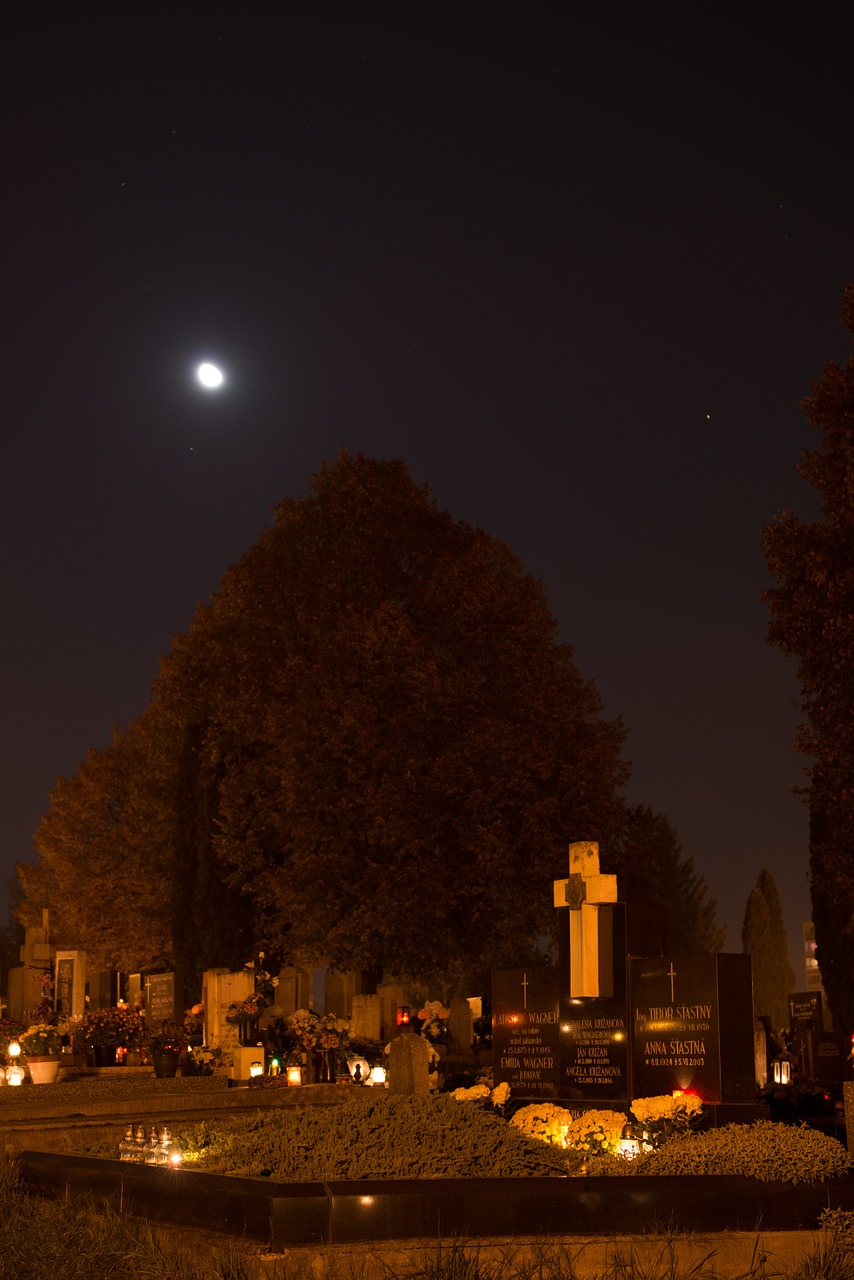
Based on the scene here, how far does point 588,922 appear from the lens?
15.6 metres

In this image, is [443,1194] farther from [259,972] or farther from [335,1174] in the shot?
[259,972]

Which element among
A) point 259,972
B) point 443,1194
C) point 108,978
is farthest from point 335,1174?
point 108,978

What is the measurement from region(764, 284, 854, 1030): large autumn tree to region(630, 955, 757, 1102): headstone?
480 centimetres

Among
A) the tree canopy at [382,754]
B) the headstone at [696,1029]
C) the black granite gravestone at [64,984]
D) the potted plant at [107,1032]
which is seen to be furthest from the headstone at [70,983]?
the headstone at [696,1029]

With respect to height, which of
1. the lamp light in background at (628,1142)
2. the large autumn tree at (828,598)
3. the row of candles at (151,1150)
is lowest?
the lamp light in background at (628,1142)

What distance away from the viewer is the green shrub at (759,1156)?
9.85 m

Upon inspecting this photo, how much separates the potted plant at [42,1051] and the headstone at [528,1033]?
9314 millimetres

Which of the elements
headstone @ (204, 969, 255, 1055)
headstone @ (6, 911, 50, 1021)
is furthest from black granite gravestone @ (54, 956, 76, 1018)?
headstone @ (204, 969, 255, 1055)

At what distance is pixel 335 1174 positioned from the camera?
9555mm

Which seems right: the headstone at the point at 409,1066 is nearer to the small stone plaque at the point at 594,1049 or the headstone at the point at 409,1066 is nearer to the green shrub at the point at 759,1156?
the small stone plaque at the point at 594,1049

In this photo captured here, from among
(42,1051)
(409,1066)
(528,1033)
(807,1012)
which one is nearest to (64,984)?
(42,1051)

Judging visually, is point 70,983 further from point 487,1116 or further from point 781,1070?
point 487,1116

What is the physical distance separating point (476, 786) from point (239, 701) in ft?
24.2

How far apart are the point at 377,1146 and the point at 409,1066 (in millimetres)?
9309
